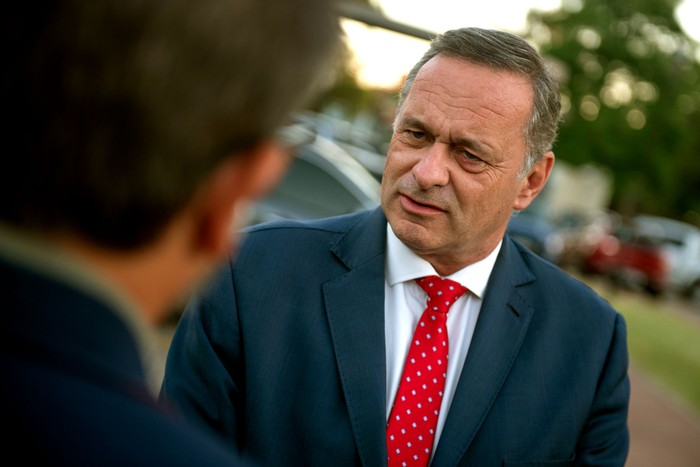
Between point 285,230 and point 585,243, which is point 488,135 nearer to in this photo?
point 285,230

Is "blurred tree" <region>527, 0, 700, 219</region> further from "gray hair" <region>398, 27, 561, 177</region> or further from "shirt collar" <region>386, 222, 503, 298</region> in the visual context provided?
"shirt collar" <region>386, 222, 503, 298</region>

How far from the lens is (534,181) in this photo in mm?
2762

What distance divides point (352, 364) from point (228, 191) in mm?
1325

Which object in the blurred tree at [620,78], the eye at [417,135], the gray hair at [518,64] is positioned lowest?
the eye at [417,135]

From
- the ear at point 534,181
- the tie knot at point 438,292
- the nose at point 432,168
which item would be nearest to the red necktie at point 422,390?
the tie knot at point 438,292

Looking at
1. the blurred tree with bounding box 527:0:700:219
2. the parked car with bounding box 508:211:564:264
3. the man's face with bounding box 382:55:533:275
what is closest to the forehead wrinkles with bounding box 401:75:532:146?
the man's face with bounding box 382:55:533:275

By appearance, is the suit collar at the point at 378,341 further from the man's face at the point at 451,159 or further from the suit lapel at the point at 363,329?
the man's face at the point at 451,159

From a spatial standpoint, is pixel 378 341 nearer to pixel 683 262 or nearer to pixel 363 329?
pixel 363 329

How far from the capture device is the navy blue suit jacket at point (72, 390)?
0.74 m

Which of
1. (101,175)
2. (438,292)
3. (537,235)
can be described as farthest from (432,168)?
(537,235)

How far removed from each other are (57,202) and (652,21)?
31.9 metres

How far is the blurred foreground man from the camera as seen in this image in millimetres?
756

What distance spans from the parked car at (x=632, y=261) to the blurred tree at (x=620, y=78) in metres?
7.42

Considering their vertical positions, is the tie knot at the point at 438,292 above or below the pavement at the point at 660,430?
above
